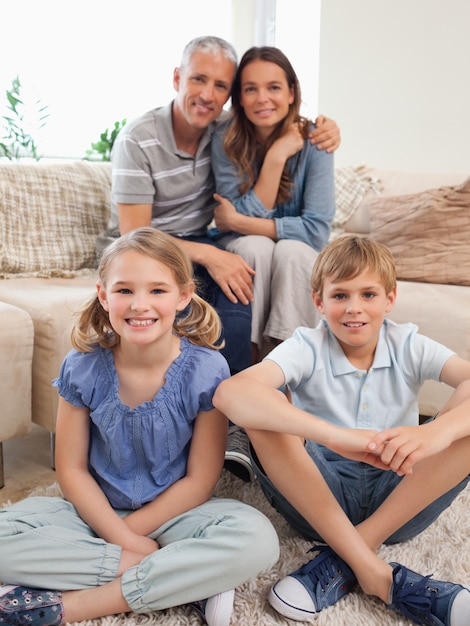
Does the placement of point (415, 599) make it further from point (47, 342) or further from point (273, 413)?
point (47, 342)

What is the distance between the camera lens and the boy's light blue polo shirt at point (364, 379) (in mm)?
1489

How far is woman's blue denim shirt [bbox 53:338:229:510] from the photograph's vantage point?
1447mm

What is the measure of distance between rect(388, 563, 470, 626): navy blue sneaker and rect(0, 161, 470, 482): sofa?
89cm

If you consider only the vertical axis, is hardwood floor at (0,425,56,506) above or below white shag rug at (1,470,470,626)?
below

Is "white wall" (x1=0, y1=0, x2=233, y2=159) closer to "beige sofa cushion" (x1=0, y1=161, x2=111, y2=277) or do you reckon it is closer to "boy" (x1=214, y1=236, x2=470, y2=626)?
"beige sofa cushion" (x1=0, y1=161, x2=111, y2=277)

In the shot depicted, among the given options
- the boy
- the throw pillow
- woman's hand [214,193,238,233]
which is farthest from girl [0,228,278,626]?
the throw pillow

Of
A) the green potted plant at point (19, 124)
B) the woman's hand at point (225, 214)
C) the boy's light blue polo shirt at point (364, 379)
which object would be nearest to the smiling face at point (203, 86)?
→ the woman's hand at point (225, 214)

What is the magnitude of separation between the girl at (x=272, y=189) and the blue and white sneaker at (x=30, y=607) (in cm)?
93

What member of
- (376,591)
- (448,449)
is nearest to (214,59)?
(448,449)

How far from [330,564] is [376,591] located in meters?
0.10

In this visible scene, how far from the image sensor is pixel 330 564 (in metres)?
1.38

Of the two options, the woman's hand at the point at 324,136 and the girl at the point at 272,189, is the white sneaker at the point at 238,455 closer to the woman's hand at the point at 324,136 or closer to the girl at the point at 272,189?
the girl at the point at 272,189

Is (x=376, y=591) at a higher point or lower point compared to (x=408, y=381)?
lower

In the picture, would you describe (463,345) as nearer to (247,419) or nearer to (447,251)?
(447,251)
